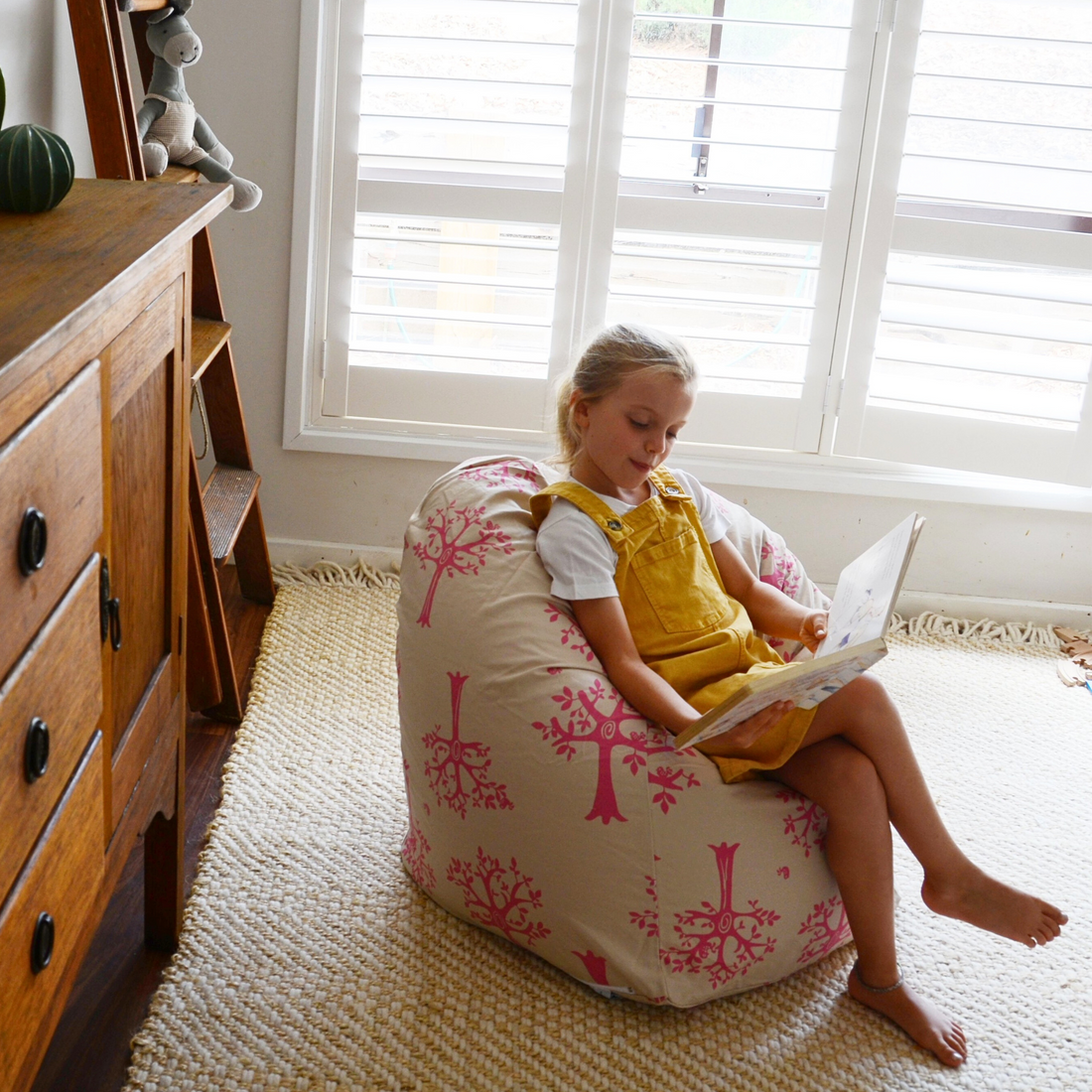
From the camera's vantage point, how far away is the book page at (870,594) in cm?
121

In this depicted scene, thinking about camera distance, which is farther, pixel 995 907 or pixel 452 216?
pixel 452 216

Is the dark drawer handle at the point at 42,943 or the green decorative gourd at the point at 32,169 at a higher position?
the green decorative gourd at the point at 32,169

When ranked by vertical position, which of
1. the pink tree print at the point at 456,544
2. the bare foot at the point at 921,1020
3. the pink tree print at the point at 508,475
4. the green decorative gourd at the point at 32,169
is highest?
the green decorative gourd at the point at 32,169

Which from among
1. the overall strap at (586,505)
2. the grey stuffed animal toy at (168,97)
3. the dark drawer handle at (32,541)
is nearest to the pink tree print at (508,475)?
the overall strap at (586,505)

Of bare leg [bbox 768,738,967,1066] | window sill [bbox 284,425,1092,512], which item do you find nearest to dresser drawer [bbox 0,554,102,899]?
bare leg [bbox 768,738,967,1066]

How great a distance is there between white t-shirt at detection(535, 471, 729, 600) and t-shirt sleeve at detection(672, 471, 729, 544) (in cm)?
16

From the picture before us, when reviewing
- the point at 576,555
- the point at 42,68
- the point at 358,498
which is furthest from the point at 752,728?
the point at 358,498

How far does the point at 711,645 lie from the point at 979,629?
1.28m

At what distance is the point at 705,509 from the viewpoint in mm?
1649

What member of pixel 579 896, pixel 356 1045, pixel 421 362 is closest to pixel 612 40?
pixel 421 362

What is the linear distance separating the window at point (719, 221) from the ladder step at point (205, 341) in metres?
0.36

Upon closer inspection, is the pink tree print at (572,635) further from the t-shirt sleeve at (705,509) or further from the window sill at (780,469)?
the window sill at (780,469)

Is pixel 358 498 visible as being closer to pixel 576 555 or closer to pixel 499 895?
pixel 576 555

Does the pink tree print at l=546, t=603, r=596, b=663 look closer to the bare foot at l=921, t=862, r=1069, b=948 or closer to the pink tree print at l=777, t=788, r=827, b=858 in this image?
the pink tree print at l=777, t=788, r=827, b=858
